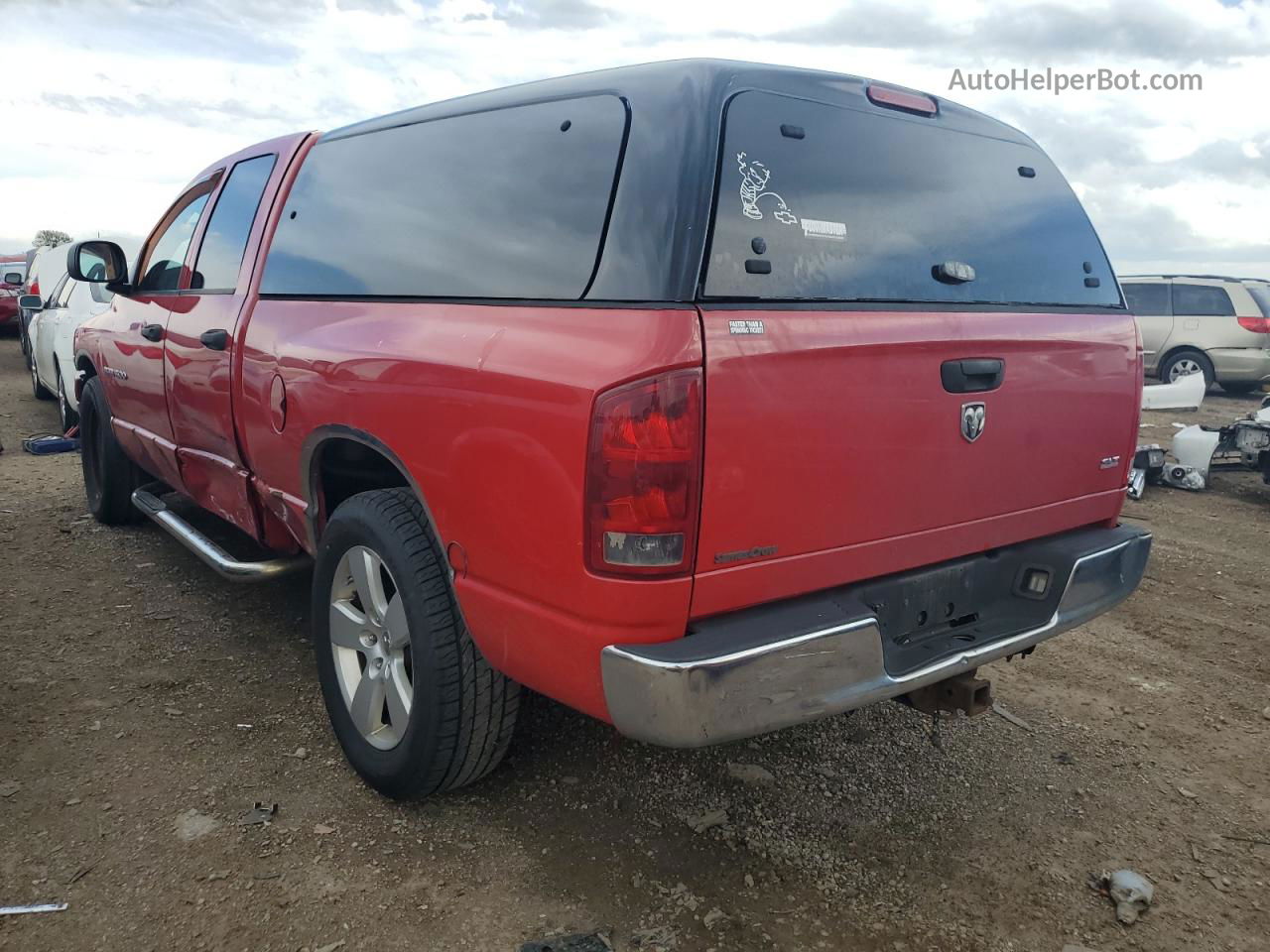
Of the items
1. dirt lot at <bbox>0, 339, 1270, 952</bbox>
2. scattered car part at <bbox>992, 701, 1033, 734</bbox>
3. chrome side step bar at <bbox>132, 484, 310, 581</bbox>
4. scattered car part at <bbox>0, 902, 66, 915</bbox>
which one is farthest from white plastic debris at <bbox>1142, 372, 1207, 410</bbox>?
scattered car part at <bbox>0, 902, 66, 915</bbox>

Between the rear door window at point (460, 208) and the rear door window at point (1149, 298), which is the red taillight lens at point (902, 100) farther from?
the rear door window at point (1149, 298)

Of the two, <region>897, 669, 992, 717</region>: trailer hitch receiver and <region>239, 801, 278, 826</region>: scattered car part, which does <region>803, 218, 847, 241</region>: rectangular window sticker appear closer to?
<region>897, 669, 992, 717</region>: trailer hitch receiver

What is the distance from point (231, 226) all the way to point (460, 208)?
172cm

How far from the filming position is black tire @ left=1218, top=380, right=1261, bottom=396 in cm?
1357

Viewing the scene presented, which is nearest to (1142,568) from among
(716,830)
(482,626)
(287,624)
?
(716,830)

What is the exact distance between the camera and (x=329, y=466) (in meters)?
3.11

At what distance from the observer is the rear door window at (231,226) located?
3.75 meters

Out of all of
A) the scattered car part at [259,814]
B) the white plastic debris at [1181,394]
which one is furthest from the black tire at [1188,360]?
the scattered car part at [259,814]

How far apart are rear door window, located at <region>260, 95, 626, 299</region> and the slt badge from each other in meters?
1.00

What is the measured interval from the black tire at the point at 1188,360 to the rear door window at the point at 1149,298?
1.90 feet

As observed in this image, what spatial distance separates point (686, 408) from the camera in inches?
78.0

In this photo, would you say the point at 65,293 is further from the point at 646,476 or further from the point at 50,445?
the point at 646,476

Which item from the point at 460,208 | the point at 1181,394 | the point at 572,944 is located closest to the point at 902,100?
the point at 460,208

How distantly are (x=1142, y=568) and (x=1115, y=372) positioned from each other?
62cm
